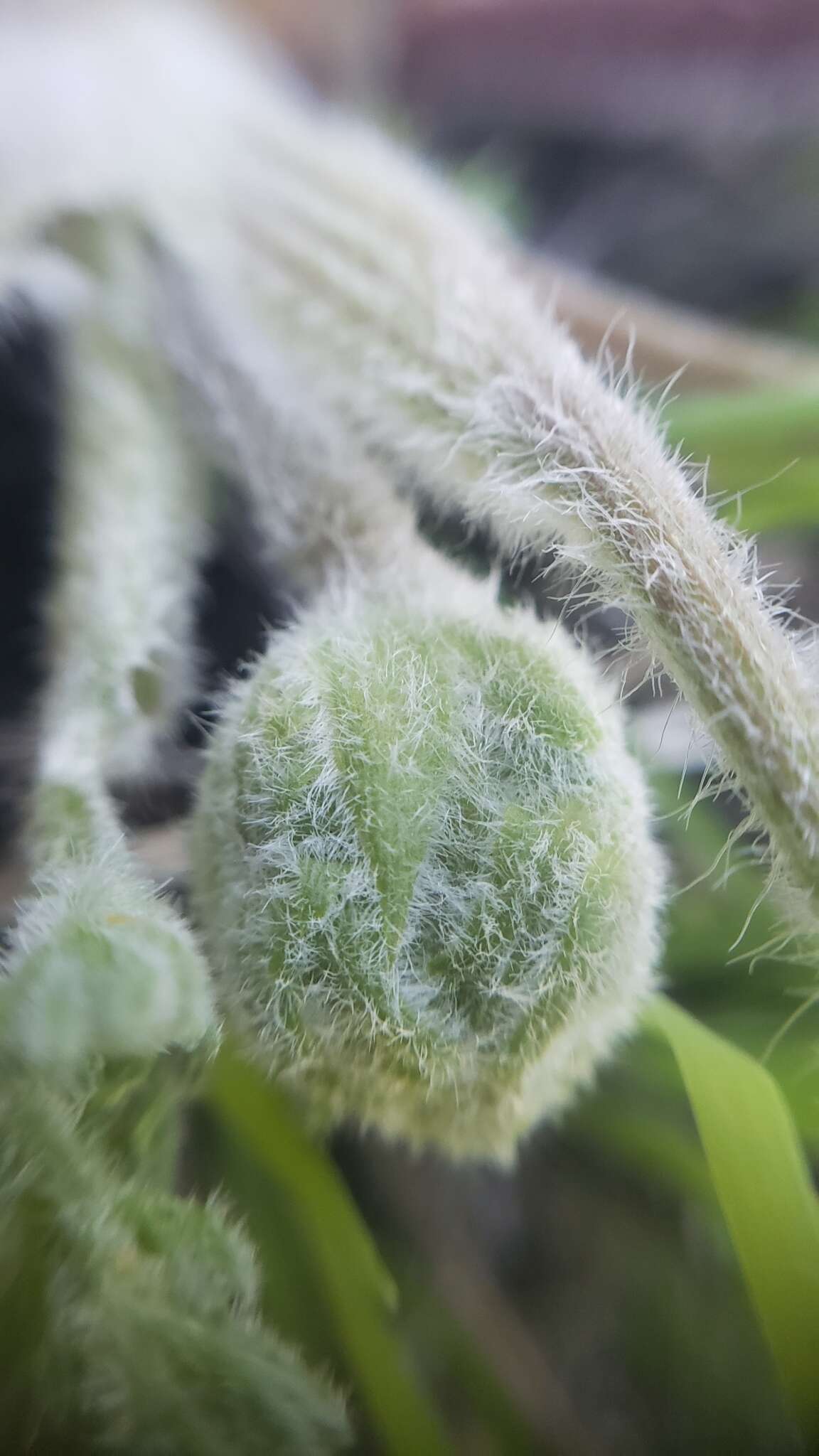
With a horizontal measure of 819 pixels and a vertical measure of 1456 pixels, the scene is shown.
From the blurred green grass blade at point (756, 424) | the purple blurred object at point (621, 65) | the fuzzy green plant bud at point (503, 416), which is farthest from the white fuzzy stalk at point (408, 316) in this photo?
the purple blurred object at point (621, 65)

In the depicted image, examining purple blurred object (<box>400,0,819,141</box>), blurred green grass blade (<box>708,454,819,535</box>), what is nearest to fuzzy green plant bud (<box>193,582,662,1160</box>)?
blurred green grass blade (<box>708,454,819,535</box>)

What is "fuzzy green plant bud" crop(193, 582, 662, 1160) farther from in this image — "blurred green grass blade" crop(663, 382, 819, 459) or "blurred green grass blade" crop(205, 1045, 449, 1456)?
"blurred green grass blade" crop(663, 382, 819, 459)

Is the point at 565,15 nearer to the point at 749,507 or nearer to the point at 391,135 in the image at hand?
the point at 391,135

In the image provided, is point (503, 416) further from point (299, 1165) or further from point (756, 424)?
point (299, 1165)

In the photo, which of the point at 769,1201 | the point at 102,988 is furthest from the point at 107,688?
the point at 769,1201

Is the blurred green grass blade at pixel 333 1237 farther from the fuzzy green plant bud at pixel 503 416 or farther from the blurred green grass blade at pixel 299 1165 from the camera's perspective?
the fuzzy green plant bud at pixel 503 416

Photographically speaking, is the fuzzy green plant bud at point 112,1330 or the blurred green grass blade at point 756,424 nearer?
the fuzzy green plant bud at point 112,1330
